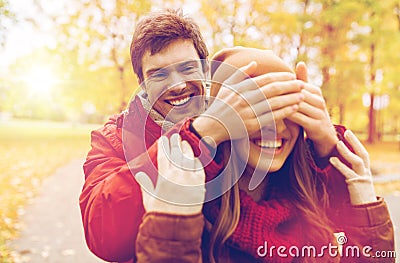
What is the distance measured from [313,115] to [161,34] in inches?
23.7

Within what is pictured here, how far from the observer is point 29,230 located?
589 cm

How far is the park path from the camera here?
493cm

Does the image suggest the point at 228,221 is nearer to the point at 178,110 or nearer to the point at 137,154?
the point at 137,154

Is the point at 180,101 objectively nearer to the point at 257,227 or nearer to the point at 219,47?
the point at 257,227

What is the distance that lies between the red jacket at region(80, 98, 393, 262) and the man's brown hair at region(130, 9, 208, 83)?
0.18 m

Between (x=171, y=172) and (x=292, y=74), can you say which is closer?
(x=171, y=172)

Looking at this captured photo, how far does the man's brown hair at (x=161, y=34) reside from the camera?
4.66 ft

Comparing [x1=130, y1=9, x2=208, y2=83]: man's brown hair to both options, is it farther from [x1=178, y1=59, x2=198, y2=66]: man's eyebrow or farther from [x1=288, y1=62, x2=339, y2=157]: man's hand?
[x1=288, y1=62, x2=339, y2=157]: man's hand

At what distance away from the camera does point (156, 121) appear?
55.6 inches

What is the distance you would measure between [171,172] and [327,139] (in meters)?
0.51

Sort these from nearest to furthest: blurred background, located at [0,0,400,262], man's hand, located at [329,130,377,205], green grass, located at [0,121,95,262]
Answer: man's hand, located at [329,130,377,205]
green grass, located at [0,121,95,262]
blurred background, located at [0,0,400,262]

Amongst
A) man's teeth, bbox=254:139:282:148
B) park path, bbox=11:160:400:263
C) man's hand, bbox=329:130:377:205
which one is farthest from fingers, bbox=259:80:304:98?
park path, bbox=11:160:400:263

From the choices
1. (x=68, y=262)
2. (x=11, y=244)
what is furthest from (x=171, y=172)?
(x=11, y=244)

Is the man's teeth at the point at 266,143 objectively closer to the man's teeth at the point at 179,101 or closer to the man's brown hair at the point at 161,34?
the man's teeth at the point at 179,101
